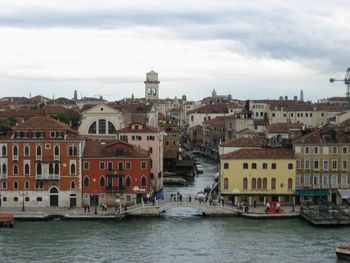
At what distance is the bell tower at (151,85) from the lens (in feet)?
359

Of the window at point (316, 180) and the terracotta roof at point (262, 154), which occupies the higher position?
the terracotta roof at point (262, 154)

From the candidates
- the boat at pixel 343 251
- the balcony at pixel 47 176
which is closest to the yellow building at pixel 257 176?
the balcony at pixel 47 176

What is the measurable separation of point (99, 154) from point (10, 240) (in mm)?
10900

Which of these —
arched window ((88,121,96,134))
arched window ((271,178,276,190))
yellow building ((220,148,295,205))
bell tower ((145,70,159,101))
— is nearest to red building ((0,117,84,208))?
yellow building ((220,148,295,205))

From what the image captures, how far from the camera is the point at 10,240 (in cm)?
4050

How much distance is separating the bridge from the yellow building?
1716mm

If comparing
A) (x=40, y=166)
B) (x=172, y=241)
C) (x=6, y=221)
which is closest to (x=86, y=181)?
(x=40, y=166)

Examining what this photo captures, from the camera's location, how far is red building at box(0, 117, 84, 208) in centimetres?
4944

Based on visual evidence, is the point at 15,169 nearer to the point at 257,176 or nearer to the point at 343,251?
the point at 257,176

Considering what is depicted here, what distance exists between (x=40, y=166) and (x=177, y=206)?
27.3 ft

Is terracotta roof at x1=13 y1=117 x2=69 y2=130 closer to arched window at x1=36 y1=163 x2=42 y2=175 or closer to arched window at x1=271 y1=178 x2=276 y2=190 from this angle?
arched window at x1=36 y1=163 x2=42 y2=175

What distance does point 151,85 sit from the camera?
109875 millimetres

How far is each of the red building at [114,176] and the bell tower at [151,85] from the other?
59.2 m

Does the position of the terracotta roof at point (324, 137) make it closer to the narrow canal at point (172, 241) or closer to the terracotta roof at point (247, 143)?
the terracotta roof at point (247, 143)
